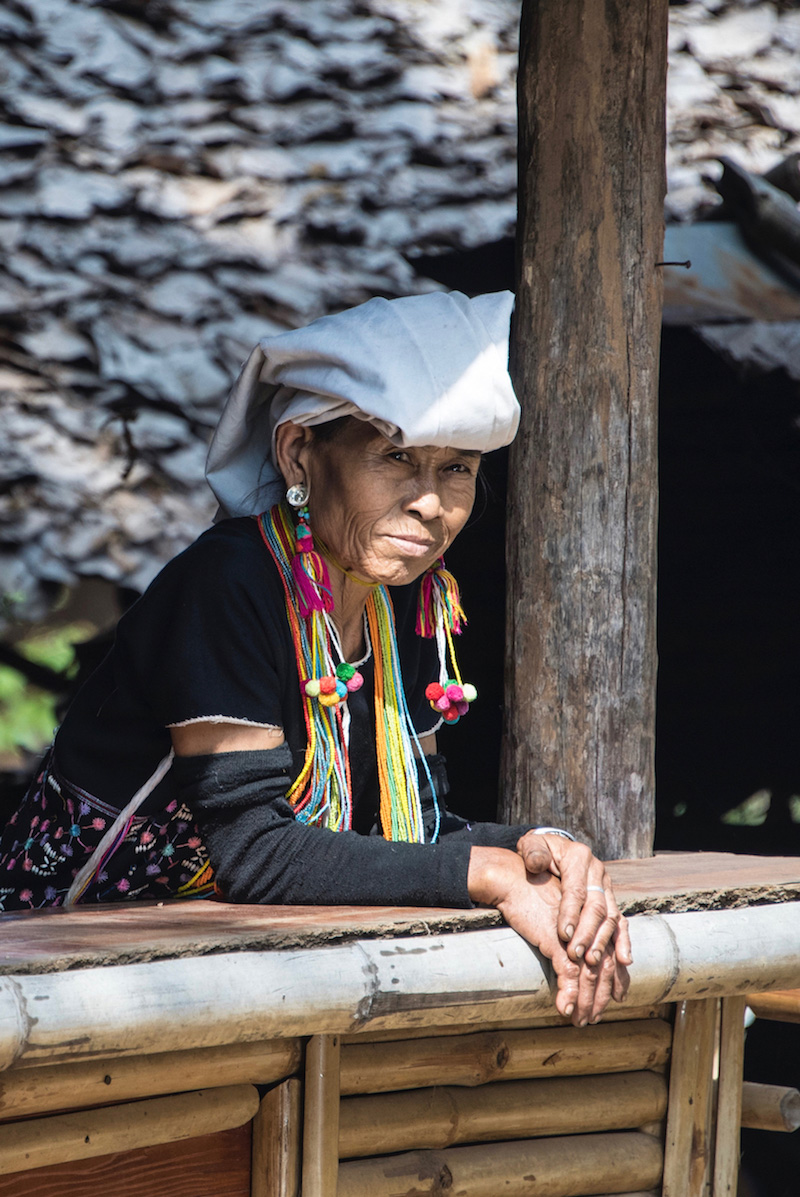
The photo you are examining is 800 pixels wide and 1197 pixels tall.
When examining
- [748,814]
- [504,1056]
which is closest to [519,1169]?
[504,1056]

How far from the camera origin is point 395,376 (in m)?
2.24

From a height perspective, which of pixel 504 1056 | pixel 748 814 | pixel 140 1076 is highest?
pixel 140 1076

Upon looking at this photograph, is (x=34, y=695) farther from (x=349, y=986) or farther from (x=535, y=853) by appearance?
(x=349, y=986)

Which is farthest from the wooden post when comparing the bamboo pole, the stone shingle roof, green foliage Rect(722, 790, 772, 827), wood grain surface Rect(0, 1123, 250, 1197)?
green foliage Rect(722, 790, 772, 827)

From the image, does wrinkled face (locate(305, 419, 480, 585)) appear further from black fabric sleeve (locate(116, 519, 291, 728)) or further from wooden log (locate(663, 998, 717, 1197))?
wooden log (locate(663, 998, 717, 1197))

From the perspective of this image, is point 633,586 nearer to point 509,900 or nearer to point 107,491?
point 509,900

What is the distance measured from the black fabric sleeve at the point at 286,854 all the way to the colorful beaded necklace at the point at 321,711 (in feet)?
→ 0.57

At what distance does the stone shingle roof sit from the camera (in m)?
3.57

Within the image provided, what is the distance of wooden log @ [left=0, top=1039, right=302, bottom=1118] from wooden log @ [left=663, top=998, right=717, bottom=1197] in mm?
830

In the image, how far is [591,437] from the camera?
2.72m

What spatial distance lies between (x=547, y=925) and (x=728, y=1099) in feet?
2.77

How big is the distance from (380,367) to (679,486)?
207cm

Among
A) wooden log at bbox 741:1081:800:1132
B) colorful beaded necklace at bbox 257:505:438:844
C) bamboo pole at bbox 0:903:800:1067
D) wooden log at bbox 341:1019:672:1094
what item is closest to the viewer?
bamboo pole at bbox 0:903:800:1067

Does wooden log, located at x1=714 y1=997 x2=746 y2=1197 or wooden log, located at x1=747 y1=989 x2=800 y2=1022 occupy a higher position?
wooden log, located at x1=714 y1=997 x2=746 y2=1197
